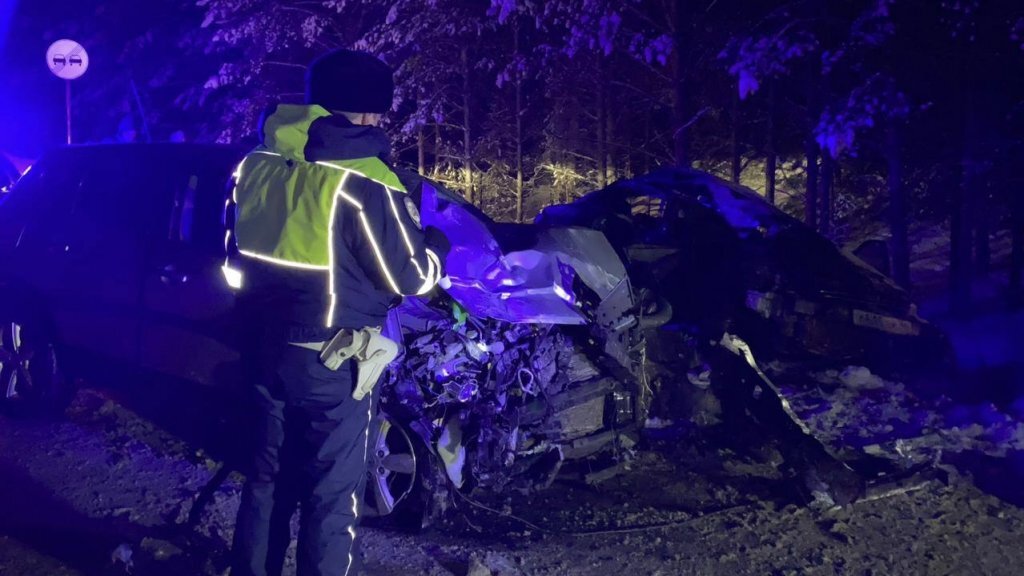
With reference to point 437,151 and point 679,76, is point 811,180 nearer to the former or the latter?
point 679,76

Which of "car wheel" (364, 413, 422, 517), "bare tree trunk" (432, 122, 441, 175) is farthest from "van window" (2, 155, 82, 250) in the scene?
"bare tree trunk" (432, 122, 441, 175)

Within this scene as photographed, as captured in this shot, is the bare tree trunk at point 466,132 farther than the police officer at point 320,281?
Yes

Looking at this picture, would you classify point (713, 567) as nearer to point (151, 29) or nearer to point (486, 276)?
point (486, 276)

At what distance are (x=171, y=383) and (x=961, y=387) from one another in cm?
569

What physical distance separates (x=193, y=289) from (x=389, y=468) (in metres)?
1.46

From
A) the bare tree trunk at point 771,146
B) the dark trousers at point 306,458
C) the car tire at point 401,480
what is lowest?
the car tire at point 401,480

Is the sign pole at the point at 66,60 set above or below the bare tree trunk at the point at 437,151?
above

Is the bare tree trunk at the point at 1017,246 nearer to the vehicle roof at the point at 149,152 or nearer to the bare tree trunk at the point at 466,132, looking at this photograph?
the bare tree trunk at the point at 466,132

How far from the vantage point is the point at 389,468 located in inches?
146

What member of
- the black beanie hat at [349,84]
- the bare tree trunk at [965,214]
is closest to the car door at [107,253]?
the black beanie hat at [349,84]

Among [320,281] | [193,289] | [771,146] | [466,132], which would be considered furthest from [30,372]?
[771,146]

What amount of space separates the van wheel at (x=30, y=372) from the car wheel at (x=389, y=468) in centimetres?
278

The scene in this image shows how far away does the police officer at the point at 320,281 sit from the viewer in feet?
8.24

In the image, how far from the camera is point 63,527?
3.69 meters
